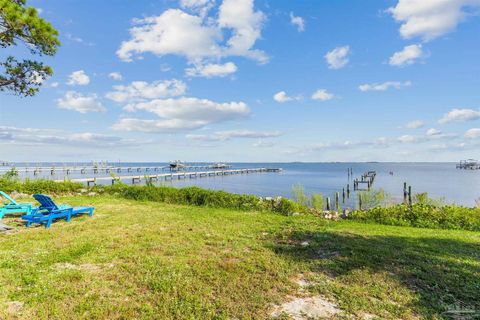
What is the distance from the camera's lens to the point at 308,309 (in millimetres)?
3473

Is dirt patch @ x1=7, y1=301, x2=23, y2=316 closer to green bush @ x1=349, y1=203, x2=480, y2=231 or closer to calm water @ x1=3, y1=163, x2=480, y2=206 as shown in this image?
green bush @ x1=349, y1=203, x2=480, y2=231

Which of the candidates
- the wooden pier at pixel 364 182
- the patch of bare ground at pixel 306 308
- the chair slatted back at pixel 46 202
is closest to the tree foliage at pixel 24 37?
the chair slatted back at pixel 46 202

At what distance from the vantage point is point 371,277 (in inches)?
174

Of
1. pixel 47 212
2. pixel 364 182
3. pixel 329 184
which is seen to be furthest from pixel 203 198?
pixel 329 184

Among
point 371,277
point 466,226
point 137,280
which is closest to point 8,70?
point 137,280

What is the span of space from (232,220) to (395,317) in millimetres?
5855

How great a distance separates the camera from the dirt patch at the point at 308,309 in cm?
334

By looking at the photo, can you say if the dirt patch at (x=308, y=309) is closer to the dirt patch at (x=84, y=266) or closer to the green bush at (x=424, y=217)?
the dirt patch at (x=84, y=266)

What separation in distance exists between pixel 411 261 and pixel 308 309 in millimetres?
2969

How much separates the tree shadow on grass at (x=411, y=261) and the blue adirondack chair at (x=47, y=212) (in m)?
6.26

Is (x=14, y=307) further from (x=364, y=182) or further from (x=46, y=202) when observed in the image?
(x=364, y=182)

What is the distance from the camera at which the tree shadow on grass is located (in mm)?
3723

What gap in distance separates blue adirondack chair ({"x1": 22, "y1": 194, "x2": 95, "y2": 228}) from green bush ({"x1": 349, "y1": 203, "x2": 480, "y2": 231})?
9.64 metres

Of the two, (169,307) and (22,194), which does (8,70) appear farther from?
(169,307)
